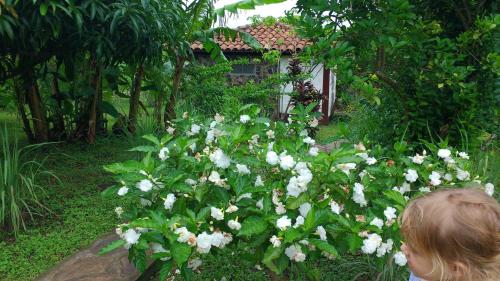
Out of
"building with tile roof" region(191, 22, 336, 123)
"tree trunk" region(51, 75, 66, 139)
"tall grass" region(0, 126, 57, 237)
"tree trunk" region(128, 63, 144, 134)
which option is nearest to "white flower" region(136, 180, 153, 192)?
"tall grass" region(0, 126, 57, 237)

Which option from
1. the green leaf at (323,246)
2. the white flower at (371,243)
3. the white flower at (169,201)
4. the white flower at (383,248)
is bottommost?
the white flower at (383,248)

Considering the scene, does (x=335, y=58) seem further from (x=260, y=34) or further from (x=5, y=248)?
(x=260, y=34)

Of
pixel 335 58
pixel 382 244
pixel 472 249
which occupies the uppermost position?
pixel 335 58

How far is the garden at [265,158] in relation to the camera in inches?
81.9

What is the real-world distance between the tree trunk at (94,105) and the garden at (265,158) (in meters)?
0.02

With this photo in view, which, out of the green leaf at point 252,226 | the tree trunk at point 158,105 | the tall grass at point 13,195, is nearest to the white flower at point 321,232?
the green leaf at point 252,226

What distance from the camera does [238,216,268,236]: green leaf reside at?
1.96 m

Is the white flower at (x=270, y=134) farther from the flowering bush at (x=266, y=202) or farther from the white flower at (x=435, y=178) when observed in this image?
the white flower at (x=435, y=178)

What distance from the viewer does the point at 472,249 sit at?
1346mm

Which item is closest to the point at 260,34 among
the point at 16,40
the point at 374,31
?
the point at 16,40

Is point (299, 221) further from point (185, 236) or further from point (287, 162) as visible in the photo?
point (185, 236)

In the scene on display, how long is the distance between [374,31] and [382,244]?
134 centimetres

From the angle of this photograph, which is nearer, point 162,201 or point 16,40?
point 162,201

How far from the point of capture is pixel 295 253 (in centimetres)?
195
